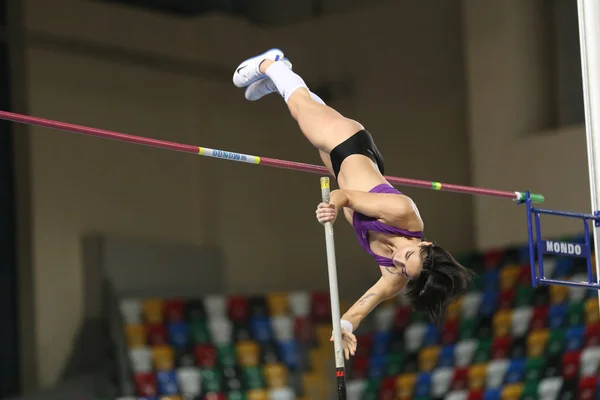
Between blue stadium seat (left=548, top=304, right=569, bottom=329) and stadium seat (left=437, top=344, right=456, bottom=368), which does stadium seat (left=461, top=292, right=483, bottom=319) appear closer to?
stadium seat (left=437, top=344, right=456, bottom=368)

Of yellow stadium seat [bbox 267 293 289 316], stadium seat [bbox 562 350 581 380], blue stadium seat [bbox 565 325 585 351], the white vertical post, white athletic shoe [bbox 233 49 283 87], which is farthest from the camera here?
yellow stadium seat [bbox 267 293 289 316]

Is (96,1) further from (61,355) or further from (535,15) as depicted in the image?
(535,15)

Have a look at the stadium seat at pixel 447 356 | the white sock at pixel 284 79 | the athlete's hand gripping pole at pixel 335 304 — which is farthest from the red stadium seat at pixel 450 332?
the athlete's hand gripping pole at pixel 335 304

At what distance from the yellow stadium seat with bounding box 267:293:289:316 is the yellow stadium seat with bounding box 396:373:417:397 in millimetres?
1219

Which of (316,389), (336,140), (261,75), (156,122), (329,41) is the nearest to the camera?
(336,140)

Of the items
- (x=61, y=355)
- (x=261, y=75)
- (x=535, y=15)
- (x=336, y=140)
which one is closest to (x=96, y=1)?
(x=61, y=355)

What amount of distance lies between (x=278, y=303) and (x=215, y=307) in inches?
24.3

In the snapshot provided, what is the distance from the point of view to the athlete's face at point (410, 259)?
4232 millimetres

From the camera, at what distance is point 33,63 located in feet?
30.5

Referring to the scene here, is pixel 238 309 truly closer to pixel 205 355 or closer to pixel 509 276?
pixel 205 355

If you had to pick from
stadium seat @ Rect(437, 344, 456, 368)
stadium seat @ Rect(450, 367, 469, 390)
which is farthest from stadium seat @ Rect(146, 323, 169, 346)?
stadium seat @ Rect(450, 367, 469, 390)

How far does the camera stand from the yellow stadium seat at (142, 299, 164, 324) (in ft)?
29.6

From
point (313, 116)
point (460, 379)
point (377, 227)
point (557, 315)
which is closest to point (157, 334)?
point (460, 379)

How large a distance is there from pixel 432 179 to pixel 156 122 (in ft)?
8.60
